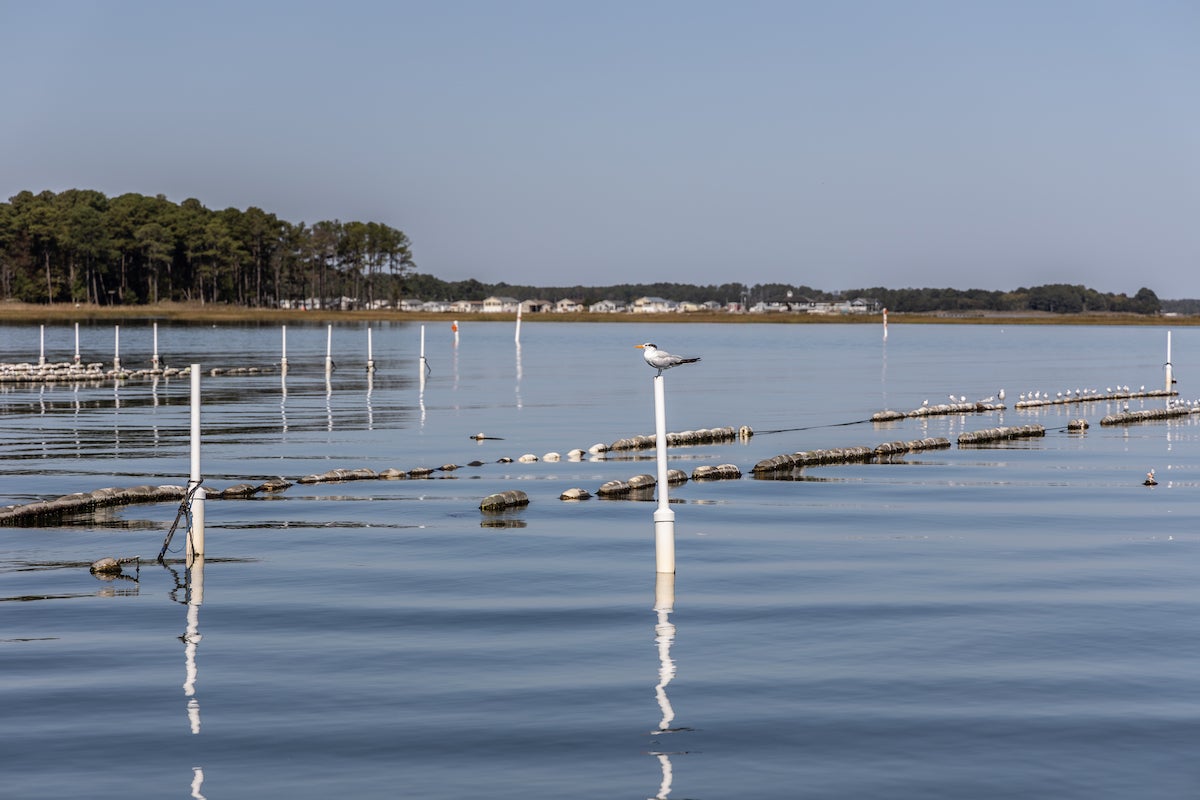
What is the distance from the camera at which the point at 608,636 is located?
63.7ft

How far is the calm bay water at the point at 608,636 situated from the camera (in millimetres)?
14117

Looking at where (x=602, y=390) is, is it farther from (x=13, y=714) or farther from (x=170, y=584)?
(x=13, y=714)

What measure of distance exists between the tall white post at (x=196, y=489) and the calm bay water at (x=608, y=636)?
2.29 feet

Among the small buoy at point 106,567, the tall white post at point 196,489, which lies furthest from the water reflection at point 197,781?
the small buoy at point 106,567

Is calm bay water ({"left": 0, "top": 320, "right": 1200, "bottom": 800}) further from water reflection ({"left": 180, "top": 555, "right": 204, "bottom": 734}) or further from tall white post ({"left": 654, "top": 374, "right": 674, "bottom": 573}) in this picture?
tall white post ({"left": 654, "top": 374, "right": 674, "bottom": 573})

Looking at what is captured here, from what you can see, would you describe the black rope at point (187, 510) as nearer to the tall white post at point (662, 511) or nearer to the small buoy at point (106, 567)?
the small buoy at point (106, 567)

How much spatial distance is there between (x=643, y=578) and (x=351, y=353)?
114838 millimetres

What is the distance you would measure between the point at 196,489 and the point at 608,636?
27.6 ft

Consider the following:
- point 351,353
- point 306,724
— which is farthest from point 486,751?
Answer: point 351,353

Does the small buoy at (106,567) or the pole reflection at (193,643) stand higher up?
the small buoy at (106,567)

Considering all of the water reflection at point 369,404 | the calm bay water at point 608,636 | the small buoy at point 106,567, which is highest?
the water reflection at point 369,404

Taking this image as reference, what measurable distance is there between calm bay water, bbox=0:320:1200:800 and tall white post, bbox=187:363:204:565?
697 mm

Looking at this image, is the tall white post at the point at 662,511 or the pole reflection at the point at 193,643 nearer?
the pole reflection at the point at 193,643

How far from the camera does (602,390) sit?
3108 inches
